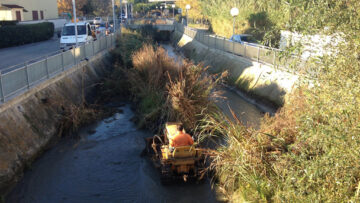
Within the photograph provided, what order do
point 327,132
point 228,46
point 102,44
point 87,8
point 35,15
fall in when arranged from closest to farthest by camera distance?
point 327,132
point 228,46
point 102,44
point 35,15
point 87,8

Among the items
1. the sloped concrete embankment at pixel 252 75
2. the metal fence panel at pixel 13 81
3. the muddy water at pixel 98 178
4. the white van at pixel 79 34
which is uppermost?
the white van at pixel 79 34

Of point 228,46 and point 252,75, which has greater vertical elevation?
point 228,46

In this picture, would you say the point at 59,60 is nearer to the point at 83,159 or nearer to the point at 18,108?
the point at 18,108

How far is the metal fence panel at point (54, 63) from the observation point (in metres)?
14.0

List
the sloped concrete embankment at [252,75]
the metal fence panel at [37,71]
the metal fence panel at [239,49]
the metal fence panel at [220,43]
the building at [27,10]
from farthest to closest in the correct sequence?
the building at [27,10] → the metal fence panel at [220,43] → the metal fence panel at [239,49] → the sloped concrete embankment at [252,75] → the metal fence panel at [37,71]

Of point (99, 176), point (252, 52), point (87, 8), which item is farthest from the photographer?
point (87, 8)

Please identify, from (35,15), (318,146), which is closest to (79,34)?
(318,146)

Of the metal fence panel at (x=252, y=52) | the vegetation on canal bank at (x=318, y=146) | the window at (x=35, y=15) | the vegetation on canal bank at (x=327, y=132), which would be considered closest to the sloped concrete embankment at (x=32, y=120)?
the vegetation on canal bank at (x=318, y=146)

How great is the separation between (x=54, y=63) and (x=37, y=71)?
1.72 m

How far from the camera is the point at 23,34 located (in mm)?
32438

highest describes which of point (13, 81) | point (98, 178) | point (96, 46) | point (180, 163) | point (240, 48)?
point (240, 48)

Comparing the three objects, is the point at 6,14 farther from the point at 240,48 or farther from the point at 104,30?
the point at 240,48

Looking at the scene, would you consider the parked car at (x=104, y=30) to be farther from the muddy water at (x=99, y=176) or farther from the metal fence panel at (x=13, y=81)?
the muddy water at (x=99, y=176)

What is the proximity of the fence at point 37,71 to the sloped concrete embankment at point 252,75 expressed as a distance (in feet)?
21.9
